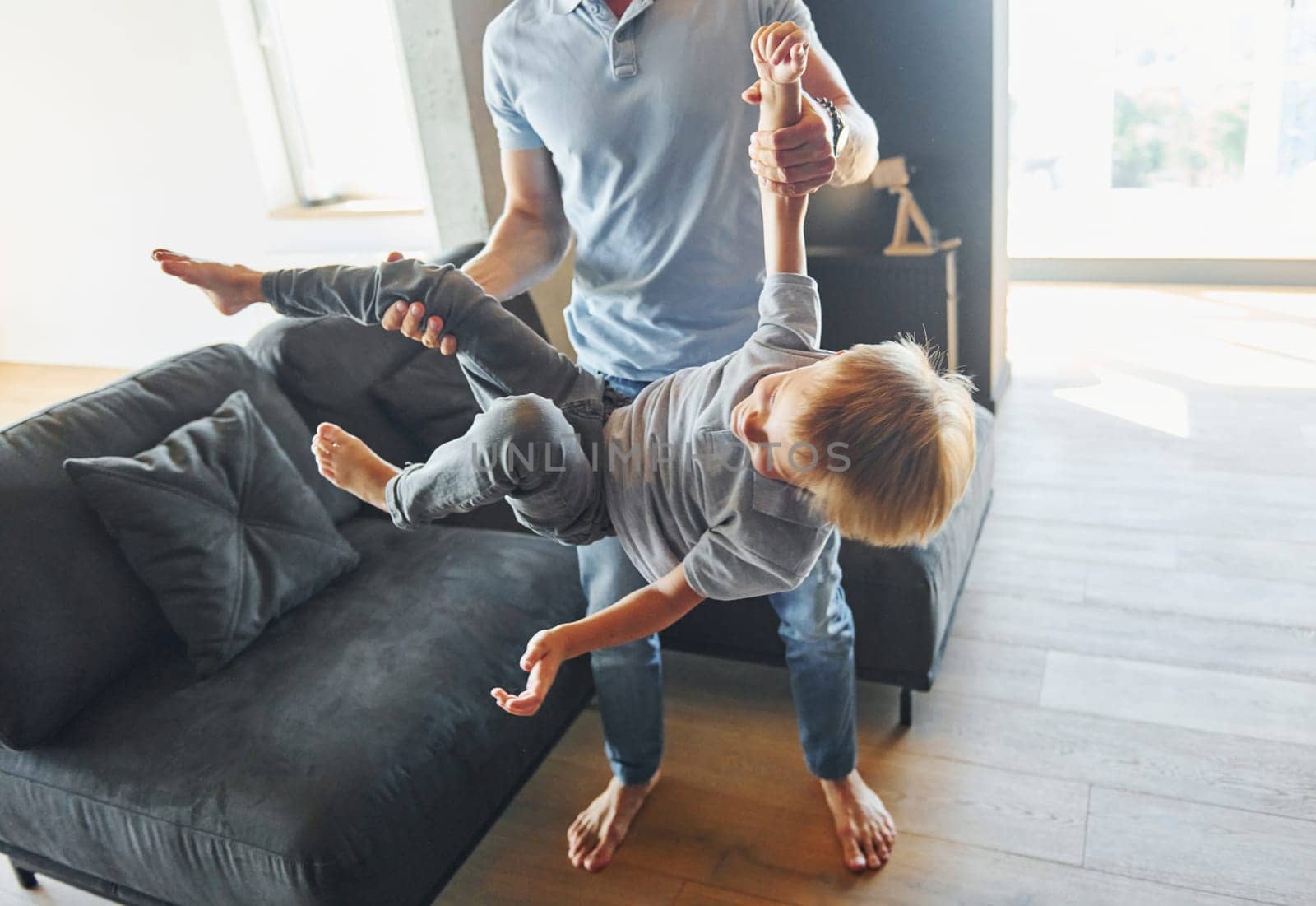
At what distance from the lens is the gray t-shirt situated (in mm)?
1234

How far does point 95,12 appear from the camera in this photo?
4.66 metres

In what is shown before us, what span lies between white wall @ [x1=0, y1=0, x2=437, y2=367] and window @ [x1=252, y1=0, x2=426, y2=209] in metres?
0.20

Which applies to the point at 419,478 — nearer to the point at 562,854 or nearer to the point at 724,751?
the point at 562,854

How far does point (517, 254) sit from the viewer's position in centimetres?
161

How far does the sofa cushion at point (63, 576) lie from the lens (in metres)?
1.65

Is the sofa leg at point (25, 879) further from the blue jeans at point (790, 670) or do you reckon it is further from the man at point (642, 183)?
the man at point (642, 183)

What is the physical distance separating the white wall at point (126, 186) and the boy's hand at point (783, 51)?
10.8 feet

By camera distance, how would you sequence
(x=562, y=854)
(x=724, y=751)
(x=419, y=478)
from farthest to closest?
(x=724, y=751)
(x=562, y=854)
(x=419, y=478)

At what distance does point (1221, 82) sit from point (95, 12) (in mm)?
5158

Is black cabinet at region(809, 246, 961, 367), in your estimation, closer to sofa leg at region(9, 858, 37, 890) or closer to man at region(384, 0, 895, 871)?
man at region(384, 0, 895, 871)

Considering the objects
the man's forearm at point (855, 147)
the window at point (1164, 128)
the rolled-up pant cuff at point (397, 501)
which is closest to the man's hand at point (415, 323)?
the rolled-up pant cuff at point (397, 501)

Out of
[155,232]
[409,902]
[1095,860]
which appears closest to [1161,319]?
[1095,860]

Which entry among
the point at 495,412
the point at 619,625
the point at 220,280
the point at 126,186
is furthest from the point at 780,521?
the point at 126,186

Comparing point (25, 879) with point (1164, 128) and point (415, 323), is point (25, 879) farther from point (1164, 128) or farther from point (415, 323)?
point (1164, 128)
